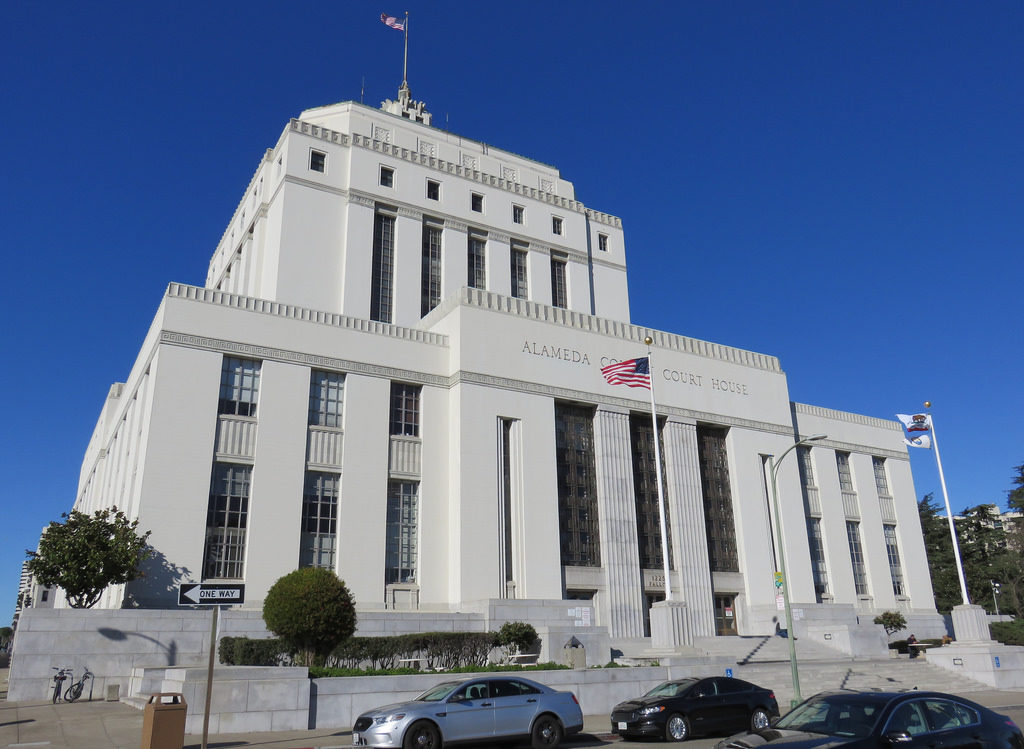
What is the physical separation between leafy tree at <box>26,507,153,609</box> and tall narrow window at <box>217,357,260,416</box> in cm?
639

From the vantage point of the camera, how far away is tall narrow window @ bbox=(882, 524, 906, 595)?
47812 mm

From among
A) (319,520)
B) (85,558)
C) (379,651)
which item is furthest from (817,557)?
(85,558)

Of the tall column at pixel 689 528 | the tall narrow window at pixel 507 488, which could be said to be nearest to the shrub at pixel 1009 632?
the tall column at pixel 689 528

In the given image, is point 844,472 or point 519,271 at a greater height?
point 519,271

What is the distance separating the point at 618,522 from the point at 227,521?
56.2ft

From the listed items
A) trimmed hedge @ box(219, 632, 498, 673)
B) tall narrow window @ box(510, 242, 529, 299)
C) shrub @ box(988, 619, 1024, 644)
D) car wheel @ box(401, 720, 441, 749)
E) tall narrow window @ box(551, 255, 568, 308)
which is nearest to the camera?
car wheel @ box(401, 720, 441, 749)

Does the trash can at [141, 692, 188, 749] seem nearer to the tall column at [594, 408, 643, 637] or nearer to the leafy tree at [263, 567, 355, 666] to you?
the leafy tree at [263, 567, 355, 666]

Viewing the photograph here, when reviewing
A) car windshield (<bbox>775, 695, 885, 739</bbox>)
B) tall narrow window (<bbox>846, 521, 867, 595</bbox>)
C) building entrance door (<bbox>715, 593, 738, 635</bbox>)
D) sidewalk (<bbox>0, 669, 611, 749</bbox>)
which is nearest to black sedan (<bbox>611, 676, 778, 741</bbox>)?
sidewalk (<bbox>0, 669, 611, 749</bbox>)

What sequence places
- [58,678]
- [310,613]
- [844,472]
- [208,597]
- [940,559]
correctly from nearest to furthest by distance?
[208,597] → [310,613] → [58,678] → [844,472] → [940,559]

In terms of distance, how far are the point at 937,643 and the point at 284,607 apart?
35.0 meters

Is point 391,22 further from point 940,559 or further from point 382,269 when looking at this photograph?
point 940,559

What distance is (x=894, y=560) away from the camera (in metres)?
48.5

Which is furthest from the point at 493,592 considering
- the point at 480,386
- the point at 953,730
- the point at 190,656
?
the point at 953,730

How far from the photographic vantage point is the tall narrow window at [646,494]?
3831cm
